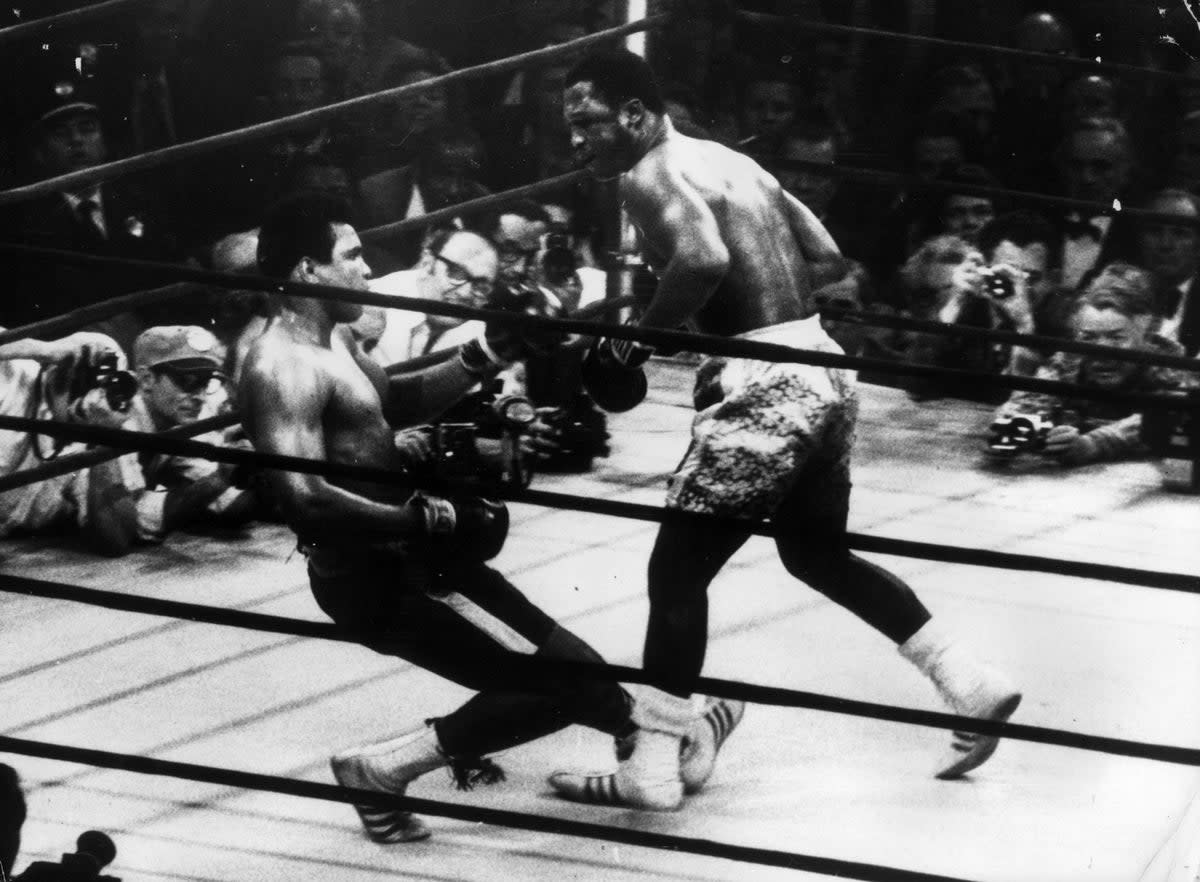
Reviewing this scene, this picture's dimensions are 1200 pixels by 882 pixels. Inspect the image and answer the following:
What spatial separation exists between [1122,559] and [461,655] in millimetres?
1469


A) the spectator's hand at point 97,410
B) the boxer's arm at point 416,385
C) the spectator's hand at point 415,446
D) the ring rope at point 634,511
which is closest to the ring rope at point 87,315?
the boxer's arm at point 416,385

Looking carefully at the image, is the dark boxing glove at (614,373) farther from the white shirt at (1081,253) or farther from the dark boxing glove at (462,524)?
the white shirt at (1081,253)

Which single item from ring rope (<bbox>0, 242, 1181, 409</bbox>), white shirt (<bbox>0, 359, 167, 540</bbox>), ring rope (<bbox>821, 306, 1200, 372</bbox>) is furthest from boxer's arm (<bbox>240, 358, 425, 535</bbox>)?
white shirt (<bbox>0, 359, 167, 540</bbox>)

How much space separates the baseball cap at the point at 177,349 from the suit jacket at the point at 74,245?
91 mm

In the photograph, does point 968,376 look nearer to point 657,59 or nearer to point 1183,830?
point 1183,830

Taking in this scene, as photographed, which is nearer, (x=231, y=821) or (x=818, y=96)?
(x=231, y=821)

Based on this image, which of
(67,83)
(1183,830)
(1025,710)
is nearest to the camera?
(1183,830)

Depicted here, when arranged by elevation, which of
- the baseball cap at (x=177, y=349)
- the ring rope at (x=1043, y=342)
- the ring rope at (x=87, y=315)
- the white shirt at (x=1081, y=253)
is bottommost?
the baseball cap at (x=177, y=349)

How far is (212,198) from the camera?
405cm

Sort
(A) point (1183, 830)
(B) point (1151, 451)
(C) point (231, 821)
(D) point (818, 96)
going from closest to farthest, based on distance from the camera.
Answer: (A) point (1183, 830) → (C) point (231, 821) → (B) point (1151, 451) → (D) point (818, 96)

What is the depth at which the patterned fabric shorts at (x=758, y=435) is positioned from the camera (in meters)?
2.88

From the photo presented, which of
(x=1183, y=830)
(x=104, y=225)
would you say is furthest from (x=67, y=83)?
(x=1183, y=830)

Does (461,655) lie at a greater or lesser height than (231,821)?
greater

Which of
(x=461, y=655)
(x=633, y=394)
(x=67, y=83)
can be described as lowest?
(x=461, y=655)
